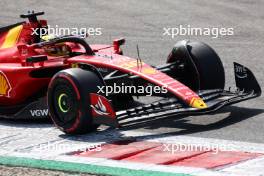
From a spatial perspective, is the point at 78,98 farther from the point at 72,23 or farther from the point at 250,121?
the point at 72,23

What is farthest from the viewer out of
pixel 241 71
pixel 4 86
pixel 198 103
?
pixel 4 86

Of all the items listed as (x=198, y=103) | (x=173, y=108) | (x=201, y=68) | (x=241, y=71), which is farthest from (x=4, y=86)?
(x=241, y=71)

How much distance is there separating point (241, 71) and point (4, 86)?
9.79ft

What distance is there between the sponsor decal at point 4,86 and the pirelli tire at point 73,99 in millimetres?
971

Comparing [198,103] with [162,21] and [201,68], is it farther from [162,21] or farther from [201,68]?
[162,21]

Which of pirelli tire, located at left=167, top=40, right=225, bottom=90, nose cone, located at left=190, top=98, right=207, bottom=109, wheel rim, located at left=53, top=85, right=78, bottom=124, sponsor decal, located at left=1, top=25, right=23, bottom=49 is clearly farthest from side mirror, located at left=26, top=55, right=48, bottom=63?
nose cone, located at left=190, top=98, right=207, bottom=109

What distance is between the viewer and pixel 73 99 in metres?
9.88

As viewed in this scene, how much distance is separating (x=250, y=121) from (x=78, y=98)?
2088 mm

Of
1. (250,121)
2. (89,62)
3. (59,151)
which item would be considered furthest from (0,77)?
(250,121)

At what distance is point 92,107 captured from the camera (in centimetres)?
976

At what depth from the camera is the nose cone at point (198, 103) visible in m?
9.74

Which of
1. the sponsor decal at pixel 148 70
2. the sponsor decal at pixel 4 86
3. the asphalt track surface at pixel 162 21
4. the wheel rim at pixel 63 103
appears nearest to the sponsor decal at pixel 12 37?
the sponsor decal at pixel 4 86

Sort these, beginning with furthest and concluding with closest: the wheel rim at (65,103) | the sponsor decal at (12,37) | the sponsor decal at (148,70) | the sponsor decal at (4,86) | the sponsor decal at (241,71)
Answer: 1. the sponsor decal at (12,37)
2. the sponsor decal at (4,86)
3. the sponsor decal at (241,71)
4. the sponsor decal at (148,70)
5. the wheel rim at (65,103)

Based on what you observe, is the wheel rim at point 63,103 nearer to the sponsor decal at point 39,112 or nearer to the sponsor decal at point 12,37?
the sponsor decal at point 39,112
